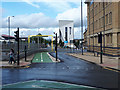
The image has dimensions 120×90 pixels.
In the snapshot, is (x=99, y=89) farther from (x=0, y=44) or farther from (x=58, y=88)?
(x=0, y=44)

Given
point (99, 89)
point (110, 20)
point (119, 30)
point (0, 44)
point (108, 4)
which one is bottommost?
point (99, 89)

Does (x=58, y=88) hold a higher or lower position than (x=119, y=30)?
lower

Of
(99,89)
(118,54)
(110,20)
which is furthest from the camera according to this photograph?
(110,20)

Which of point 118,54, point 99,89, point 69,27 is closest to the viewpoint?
point 99,89

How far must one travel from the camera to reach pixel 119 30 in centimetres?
3269

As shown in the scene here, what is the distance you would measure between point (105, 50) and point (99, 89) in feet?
99.2

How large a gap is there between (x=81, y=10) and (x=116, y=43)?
16947 mm

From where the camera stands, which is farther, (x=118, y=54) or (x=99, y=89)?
(x=118, y=54)

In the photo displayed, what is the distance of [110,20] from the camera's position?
3562 centimetres

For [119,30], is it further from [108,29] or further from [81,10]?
[81,10]

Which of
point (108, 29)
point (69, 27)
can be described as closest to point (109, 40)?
point (108, 29)

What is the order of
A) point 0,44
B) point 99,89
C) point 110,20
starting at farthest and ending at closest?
1. point 110,20
2. point 0,44
3. point 99,89

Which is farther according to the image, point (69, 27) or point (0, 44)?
point (69, 27)

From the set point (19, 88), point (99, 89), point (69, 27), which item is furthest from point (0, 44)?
point (69, 27)
